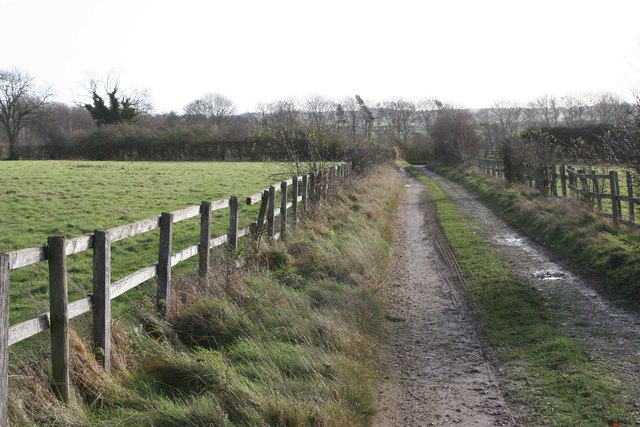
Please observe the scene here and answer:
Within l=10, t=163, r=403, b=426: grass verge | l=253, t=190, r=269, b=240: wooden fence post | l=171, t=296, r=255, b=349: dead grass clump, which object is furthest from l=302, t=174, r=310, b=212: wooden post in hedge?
l=171, t=296, r=255, b=349: dead grass clump

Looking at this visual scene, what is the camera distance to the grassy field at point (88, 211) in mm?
11359

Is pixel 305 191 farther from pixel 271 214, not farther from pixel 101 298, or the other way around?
pixel 101 298

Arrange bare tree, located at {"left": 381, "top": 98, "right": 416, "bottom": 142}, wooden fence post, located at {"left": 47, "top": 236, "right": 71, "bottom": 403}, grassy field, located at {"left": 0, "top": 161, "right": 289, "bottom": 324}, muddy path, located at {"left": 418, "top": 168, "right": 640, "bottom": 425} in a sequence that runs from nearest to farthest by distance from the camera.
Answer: wooden fence post, located at {"left": 47, "top": 236, "right": 71, "bottom": 403}
muddy path, located at {"left": 418, "top": 168, "right": 640, "bottom": 425}
grassy field, located at {"left": 0, "top": 161, "right": 289, "bottom": 324}
bare tree, located at {"left": 381, "top": 98, "right": 416, "bottom": 142}

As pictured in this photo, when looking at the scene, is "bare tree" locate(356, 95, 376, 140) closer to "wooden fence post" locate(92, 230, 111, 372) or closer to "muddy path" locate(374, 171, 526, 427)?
"muddy path" locate(374, 171, 526, 427)

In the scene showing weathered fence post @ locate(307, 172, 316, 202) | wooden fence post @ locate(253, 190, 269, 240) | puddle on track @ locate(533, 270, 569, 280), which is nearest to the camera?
wooden fence post @ locate(253, 190, 269, 240)

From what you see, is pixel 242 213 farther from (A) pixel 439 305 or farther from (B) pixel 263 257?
(A) pixel 439 305

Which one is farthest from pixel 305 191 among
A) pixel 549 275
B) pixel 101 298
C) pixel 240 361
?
pixel 101 298

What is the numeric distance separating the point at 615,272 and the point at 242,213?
38.5 feet

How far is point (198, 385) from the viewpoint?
17.1 feet

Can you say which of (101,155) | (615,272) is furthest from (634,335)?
(101,155)

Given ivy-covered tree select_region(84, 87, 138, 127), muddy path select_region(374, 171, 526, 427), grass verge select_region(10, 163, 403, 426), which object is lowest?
muddy path select_region(374, 171, 526, 427)

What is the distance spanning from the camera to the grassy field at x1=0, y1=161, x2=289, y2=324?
11359mm

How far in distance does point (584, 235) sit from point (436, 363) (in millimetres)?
8331

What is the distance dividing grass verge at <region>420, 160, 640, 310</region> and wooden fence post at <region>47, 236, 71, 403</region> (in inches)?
292
